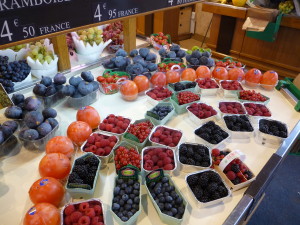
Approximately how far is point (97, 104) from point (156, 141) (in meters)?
0.66

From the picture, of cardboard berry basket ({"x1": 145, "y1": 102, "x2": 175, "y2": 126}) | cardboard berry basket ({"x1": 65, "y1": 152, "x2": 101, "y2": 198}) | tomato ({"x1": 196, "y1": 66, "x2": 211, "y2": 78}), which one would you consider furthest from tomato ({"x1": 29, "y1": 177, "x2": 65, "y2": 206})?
tomato ({"x1": 196, "y1": 66, "x2": 211, "y2": 78})

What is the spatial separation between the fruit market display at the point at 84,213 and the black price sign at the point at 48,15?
73cm

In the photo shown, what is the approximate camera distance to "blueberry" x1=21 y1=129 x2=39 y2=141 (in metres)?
1.44

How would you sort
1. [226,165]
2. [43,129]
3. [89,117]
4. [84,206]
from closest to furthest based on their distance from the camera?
1. [84,206]
2. [226,165]
3. [43,129]
4. [89,117]

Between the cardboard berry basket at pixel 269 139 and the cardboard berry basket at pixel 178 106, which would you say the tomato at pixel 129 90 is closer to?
the cardboard berry basket at pixel 178 106

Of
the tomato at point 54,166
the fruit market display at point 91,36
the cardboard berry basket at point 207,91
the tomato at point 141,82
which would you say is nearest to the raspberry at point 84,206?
the tomato at point 54,166

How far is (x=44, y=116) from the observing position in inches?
62.3

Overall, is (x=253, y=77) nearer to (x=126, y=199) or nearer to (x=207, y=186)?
(x=207, y=186)

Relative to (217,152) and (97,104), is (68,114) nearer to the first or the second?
(97,104)

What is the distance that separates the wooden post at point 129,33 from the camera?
244cm

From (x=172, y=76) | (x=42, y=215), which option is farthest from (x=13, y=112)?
(x=172, y=76)

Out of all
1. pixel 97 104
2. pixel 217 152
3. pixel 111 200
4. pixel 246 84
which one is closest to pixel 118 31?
pixel 97 104

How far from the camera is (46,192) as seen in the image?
45.4 inches

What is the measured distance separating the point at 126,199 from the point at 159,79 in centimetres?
115
